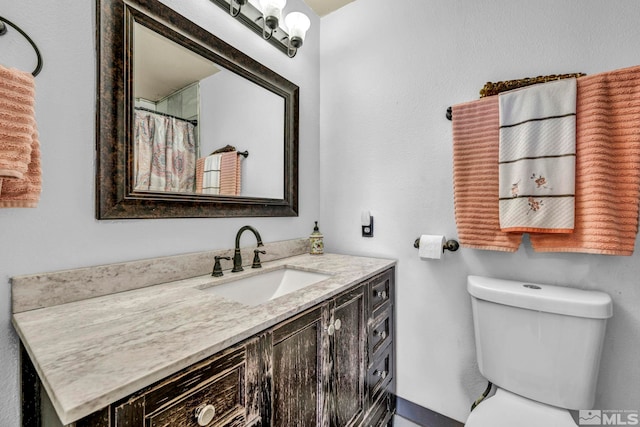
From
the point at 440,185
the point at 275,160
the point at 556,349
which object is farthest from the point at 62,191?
the point at 556,349

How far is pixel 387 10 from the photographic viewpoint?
59.8 inches

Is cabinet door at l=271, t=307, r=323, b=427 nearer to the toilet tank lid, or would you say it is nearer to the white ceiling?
the toilet tank lid

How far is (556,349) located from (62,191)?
1.73 meters

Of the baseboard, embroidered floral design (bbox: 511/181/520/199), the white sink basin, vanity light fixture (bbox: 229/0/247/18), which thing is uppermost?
vanity light fixture (bbox: 229/0/247/18)

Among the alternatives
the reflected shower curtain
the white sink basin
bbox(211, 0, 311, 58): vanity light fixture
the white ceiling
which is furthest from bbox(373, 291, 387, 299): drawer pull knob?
the white ceiling

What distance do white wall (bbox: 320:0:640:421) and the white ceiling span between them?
44mm

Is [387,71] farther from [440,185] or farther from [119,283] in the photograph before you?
[119,283]

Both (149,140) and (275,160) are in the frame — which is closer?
(149,140)

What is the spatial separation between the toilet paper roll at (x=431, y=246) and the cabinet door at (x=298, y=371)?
67 centimetres

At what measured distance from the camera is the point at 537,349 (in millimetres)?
993

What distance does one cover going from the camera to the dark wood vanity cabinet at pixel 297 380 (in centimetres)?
51

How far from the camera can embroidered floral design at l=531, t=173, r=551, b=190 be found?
1.03m

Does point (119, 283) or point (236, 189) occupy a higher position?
point (236, 189)

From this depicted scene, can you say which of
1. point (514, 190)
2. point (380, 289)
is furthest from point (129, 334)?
point (514, 190)
